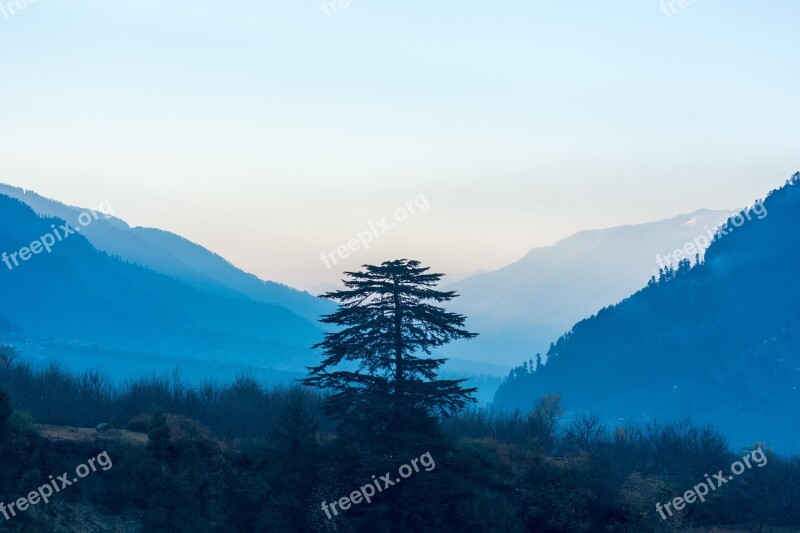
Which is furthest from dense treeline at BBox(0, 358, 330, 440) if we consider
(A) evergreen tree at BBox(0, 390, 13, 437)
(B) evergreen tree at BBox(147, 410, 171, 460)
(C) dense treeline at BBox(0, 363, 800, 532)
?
(A) evergreen tree at BBox(0, 390, 13, 437)

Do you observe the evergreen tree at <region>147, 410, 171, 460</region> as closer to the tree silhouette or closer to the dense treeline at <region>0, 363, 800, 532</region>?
the dense treeline at <region>0, 363, 800, 532</region>

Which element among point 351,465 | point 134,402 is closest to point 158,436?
point 134,402

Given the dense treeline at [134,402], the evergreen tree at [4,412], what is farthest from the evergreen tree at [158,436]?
the evergreen tree at [4,412]

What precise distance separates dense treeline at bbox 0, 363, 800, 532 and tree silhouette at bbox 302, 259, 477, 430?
2295 millimetres

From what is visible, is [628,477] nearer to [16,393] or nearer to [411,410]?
[411,410]

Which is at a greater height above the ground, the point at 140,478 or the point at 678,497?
the point at 140,478

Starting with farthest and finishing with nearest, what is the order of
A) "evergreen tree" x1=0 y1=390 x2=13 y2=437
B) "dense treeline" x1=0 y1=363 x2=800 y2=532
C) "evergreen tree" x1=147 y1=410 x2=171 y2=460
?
"evergreen tree" x1=147 y1=410 x2=171 y2=460, "dense treeline" x1=0 y1=363 x2=800 y2=532, "evergreen tree" x1=0 y1=390 x2=13 y2=437

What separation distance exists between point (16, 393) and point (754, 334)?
177 m

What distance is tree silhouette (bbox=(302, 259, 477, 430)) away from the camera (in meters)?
38.2

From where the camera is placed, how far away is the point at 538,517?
140ft

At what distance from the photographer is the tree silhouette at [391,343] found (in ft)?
125

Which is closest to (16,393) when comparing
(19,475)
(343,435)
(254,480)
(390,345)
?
(19,475)

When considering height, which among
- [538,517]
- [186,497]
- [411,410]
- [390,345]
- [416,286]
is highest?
[416,286]

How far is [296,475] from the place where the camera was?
129 ft
